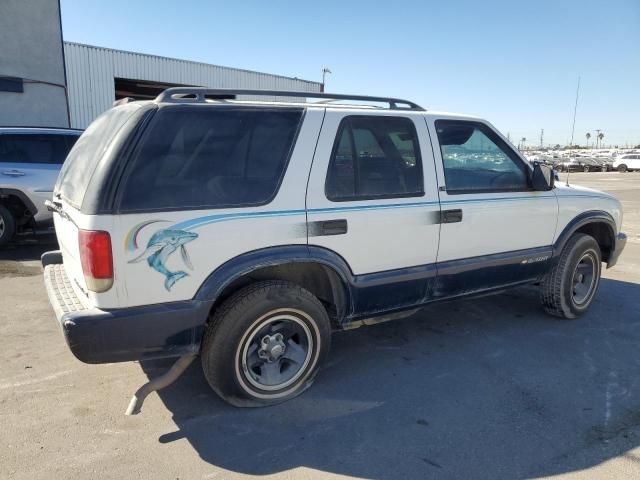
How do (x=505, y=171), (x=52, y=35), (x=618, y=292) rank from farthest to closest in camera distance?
(x=52, y=35) < (x=618, y=292) < (x=505, y=171)

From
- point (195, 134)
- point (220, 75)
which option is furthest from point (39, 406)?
point (220, 75)

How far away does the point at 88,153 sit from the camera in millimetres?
3043

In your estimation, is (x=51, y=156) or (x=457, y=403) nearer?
(x=457, y=403)

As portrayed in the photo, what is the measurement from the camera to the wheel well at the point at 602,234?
504 cm

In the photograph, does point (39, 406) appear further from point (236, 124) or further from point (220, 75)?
point (220, 75)

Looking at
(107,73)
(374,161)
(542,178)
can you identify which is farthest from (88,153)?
(107,73)

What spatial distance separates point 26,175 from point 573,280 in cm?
729

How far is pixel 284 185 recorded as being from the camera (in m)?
3.01

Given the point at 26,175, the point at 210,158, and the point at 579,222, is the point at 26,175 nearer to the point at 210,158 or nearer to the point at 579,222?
the point at 210,158

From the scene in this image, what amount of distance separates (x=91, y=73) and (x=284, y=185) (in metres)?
19.3

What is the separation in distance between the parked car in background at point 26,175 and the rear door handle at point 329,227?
5723 millimetres

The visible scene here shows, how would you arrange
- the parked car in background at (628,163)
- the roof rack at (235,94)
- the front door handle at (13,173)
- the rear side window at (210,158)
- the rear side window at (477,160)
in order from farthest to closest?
the parked car in background at (628,163), the front door handle at (13,173), the rear side window at (477,160), the roof rack at (235,94), the rear side window at (210,158)

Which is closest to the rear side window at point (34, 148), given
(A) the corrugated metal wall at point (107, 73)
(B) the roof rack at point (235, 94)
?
(B) the roof rack at point (235, 94)

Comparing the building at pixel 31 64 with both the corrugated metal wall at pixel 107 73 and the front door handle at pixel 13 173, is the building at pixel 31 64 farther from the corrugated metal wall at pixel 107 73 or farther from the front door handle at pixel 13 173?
the front door handle at pixel 13 173
